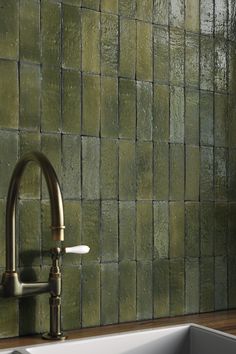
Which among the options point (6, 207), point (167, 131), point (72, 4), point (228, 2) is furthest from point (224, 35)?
point (6, 207)

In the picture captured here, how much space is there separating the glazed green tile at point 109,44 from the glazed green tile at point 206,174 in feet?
1.15

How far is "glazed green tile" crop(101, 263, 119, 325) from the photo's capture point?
4.47 feet

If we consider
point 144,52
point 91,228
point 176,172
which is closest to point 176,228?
point 176,172

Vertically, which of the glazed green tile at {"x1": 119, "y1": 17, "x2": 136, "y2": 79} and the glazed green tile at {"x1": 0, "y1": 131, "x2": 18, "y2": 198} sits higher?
the glazed green tile at {"x1": 119, "y1": 17, "x2": 136, "y2": 79}

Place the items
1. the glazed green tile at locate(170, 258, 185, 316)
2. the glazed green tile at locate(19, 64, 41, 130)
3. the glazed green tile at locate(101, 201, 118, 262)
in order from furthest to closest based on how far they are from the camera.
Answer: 1. the glazed green tile at locate(170, 258, 185, 316)
2. the glazed green tile at locate(101, 201, 118, 262)
3. the glazed green tile at locate(19, 64, 41, 130)

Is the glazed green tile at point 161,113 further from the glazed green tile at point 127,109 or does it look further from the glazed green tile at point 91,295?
the glazed green tile at point 91,295

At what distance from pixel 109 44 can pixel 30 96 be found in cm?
26

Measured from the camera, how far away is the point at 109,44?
139 centimetres

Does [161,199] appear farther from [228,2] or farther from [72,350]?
[228,2]

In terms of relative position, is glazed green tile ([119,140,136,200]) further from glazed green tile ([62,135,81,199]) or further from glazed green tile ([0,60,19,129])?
glazed green tile ([0,60,19,129])

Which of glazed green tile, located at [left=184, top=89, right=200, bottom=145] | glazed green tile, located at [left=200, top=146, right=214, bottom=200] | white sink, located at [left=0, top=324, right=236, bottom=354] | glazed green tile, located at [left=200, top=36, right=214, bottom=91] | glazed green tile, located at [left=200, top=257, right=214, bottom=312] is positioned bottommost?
white sink, located at [left=0, top=324, right=236, bottom=354]

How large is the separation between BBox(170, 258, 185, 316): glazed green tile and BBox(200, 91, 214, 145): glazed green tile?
13.6 inches

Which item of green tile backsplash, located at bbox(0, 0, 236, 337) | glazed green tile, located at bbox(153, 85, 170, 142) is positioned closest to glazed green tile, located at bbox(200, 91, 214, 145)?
green tile backsplash, located at bbox(0, 0, 236, 337)

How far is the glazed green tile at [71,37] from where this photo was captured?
132cm
